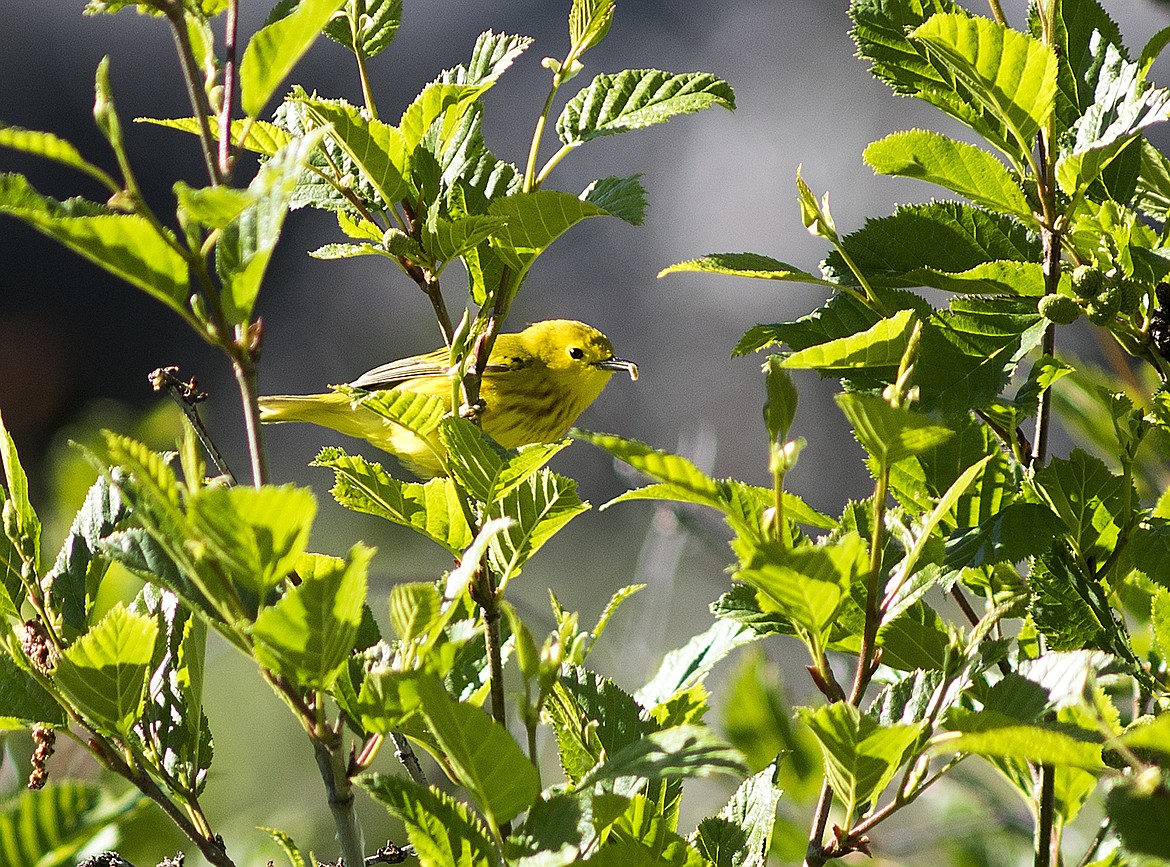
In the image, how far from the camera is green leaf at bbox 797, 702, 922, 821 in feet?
2.39

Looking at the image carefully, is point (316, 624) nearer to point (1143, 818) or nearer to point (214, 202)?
point (214, 202)

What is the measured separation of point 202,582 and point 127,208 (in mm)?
218

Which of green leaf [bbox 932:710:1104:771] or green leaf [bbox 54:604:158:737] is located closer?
green leaf [bbox 932:710:1104:771]

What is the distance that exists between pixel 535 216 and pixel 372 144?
0.44 ft

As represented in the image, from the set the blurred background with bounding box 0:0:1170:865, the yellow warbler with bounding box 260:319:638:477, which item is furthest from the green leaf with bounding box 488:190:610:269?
the blurred background with bounding box 0:0:1170:865

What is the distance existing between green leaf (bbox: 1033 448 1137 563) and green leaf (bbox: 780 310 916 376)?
0.21 metres

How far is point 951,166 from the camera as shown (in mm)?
1020

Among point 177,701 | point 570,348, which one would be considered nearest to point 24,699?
point 177,701

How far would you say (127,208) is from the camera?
677mm

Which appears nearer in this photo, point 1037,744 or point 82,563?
point 1037,744

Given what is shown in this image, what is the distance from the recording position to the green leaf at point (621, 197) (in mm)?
967

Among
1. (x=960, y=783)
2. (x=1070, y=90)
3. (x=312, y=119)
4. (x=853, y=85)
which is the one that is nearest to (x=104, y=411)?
(x=312, y=119)

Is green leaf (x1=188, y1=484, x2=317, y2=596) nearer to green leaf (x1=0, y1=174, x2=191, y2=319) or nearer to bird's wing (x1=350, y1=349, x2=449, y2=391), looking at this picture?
green leaf (x1=0, y1=174, x2=191, y2=319)

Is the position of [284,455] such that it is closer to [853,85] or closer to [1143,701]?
[853,85]
